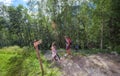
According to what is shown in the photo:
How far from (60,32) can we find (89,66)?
27029mm

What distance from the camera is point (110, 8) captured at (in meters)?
31.7

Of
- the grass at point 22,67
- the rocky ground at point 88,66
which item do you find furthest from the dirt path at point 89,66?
the grass at point 22,67

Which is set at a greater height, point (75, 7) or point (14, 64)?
point (75, 7)

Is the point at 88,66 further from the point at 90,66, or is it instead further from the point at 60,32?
the point at 60,32

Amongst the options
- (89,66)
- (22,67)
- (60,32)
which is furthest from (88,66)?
(60,32)

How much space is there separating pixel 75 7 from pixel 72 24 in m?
3.41

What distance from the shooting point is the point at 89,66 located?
16703 millimetres

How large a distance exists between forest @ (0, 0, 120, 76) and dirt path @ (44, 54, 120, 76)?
0.20 ft

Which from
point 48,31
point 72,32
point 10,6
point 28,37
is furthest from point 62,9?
point 10,6

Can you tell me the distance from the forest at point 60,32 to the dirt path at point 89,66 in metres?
0.06

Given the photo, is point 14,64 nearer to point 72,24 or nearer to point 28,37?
point 72,24

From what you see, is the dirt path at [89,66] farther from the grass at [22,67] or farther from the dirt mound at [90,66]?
the grass at [22,67]

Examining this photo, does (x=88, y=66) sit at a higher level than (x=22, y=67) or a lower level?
higher

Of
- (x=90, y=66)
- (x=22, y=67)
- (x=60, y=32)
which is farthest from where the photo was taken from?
(x=60, y=32)
